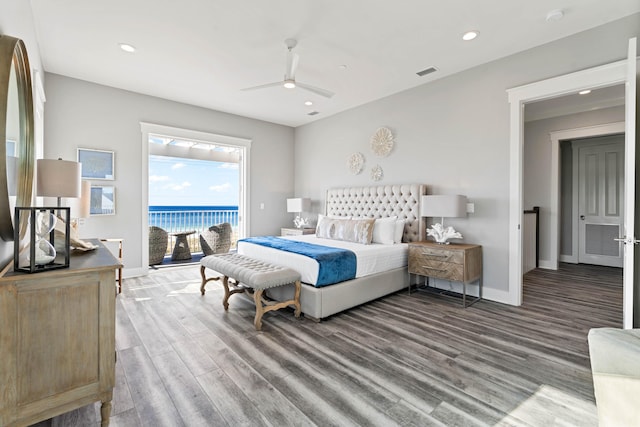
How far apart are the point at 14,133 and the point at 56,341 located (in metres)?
1.23

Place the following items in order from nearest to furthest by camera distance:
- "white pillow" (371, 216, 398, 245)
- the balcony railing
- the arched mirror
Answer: the arched mirror → "white pillow" (371, 216, 398, 245) → the balcony railing

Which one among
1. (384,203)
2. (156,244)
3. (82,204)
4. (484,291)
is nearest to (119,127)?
(82,204)

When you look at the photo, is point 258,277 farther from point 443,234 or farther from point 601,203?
point 601,203

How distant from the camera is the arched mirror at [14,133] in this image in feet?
4.80

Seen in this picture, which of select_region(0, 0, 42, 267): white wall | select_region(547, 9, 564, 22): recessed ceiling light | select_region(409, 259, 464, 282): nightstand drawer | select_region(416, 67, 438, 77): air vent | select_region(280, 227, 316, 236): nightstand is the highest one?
select_region(416, 67, 438, 77): air vent

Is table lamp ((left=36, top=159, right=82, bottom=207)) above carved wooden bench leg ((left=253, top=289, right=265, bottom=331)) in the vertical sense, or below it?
above

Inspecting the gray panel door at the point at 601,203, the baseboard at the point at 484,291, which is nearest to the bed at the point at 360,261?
the baseboard at the point at 484,291

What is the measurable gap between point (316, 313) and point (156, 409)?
1596mm

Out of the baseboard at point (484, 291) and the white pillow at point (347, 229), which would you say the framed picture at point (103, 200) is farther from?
the baseboard at point (484, 291)

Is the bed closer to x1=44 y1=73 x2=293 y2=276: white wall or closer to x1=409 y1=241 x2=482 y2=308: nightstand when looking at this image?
x1=409 y1=241 x2=482 y2=308: nightstand

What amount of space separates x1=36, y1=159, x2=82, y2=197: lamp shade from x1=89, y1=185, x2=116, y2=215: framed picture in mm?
2179

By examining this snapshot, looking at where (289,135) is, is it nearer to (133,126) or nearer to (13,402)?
(133,126)

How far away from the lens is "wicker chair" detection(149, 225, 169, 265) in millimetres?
5703

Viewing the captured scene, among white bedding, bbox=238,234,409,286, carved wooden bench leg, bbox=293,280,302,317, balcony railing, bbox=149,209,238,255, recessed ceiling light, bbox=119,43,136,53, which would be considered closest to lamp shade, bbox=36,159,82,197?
recessed ceiling light, bbox=119,43,136,53
